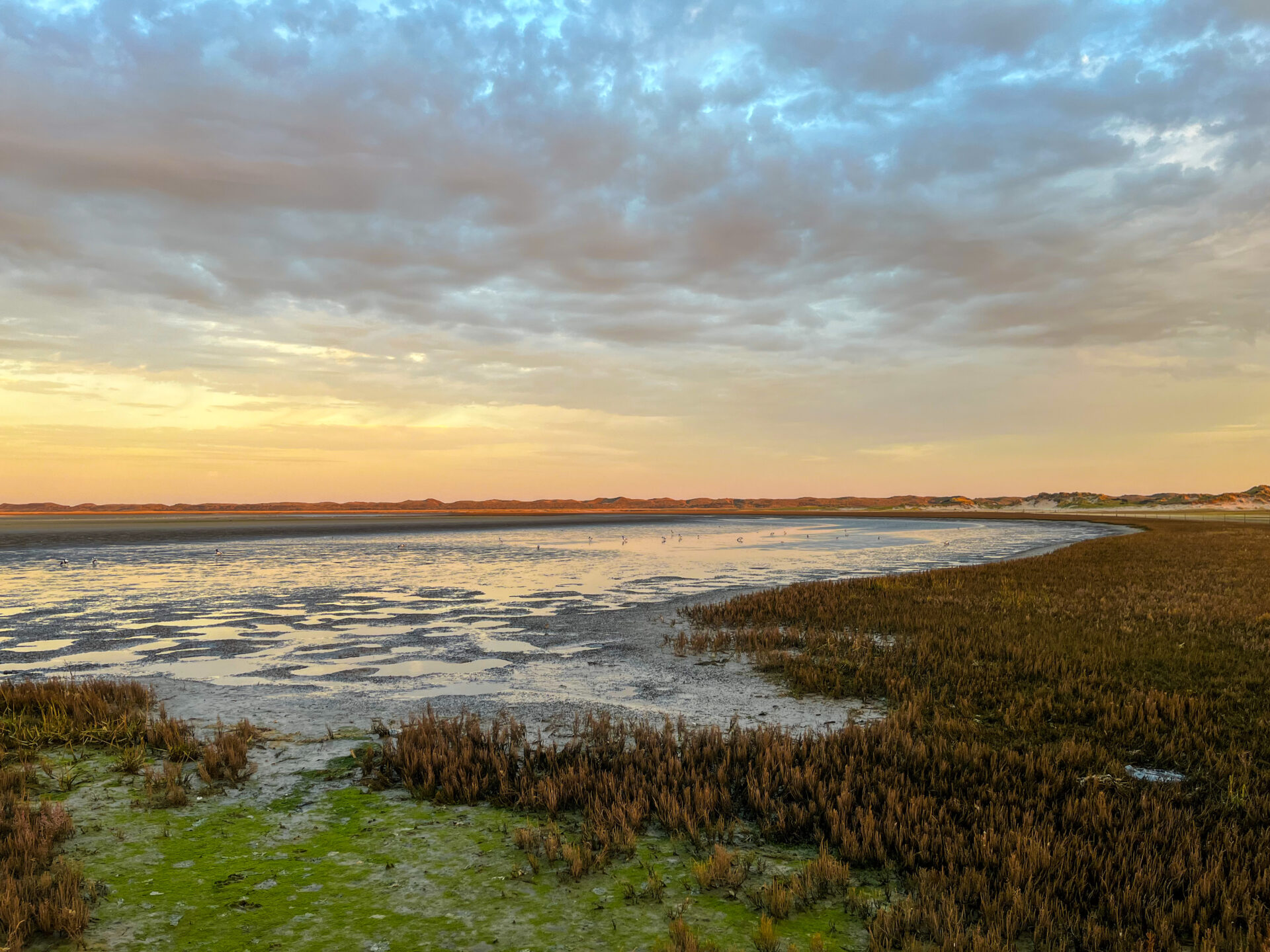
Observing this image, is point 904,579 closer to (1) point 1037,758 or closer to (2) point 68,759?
(1) point 1037,758

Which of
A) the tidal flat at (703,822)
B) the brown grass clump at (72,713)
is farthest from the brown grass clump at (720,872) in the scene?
the brown grass clump at (72,713)

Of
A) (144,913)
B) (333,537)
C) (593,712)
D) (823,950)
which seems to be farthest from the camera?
(333,537)

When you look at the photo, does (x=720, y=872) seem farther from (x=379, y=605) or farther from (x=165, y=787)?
(x=379, y=605)

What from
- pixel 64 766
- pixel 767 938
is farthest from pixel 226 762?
pixel 767 938

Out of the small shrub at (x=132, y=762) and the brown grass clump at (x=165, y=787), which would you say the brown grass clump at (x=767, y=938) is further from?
the small shrub at (x=132, y=762)

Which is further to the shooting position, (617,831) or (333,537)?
(333,537)

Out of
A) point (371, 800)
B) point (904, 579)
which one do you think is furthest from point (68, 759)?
point (904, 579)

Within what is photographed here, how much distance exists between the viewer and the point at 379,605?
2175cm

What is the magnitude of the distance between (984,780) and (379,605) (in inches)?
725

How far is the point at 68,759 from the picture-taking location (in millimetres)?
8359

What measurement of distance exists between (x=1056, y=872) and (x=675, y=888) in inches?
111

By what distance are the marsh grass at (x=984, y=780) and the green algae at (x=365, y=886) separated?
1.25ft

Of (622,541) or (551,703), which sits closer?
(551,703)

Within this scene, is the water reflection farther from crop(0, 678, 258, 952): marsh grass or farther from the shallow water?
crop(0, 678, 258, 952): marsh grass
